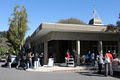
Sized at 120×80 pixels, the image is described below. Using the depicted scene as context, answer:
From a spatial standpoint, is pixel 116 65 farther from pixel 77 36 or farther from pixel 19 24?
pixel 19 24

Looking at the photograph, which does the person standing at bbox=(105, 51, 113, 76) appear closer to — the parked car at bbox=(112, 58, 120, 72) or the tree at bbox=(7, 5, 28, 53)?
the parked car at bbox=(112, 58, 120, 72)

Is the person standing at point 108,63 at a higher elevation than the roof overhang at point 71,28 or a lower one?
lower

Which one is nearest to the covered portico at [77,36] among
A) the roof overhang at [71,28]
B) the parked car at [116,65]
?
the roof overhang at [71,28]

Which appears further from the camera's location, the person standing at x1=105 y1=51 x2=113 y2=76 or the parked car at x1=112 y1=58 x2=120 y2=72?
the parked car at x1=112 y1=58 x2=120 y2=72

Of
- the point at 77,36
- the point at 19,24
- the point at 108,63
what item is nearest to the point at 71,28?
the point at 77,36

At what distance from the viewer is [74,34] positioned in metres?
24.5

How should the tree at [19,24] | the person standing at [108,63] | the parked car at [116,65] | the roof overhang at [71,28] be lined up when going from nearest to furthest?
the person standing at [108,63] → the parked car at [116,65] → the roof overhang at [71,28] → the tree at [19,24]

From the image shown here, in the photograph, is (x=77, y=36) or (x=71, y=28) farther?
(x=77, y=36)

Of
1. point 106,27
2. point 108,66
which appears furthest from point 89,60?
point 108,66

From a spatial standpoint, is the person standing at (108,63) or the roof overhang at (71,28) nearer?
the person standing at (108,63)

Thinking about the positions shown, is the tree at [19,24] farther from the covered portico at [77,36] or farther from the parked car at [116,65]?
the parked car at [116,65]

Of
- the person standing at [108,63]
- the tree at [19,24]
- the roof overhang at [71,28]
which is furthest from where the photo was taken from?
the tree at [19,24]

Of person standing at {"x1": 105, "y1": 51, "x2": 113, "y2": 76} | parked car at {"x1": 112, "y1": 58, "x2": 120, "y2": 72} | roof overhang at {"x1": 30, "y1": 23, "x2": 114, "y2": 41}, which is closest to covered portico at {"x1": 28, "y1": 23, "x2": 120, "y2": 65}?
roof overhang at {"x1": 30, "y1": 23, "x2": 114, "y2": 41}

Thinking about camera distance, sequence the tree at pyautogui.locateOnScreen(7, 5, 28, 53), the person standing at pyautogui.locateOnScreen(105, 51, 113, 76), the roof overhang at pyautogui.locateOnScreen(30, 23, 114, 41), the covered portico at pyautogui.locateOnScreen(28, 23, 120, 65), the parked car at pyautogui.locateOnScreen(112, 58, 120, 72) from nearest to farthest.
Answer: the person standing at pyautogui.locateOnScreen(105, 51, 113, 76)
the parked car at pyautogui.locateOnScreen(112, 58, 120, 72)
the roof overhang at pyautogui.locateOnScreen(30, 23, 114, 41)
the covered portico at pyautogui.locateOnScreen(28, 23, 120, 65)
the tree at pyautogui.locateOnScreen(7, 5, 28, 53)
